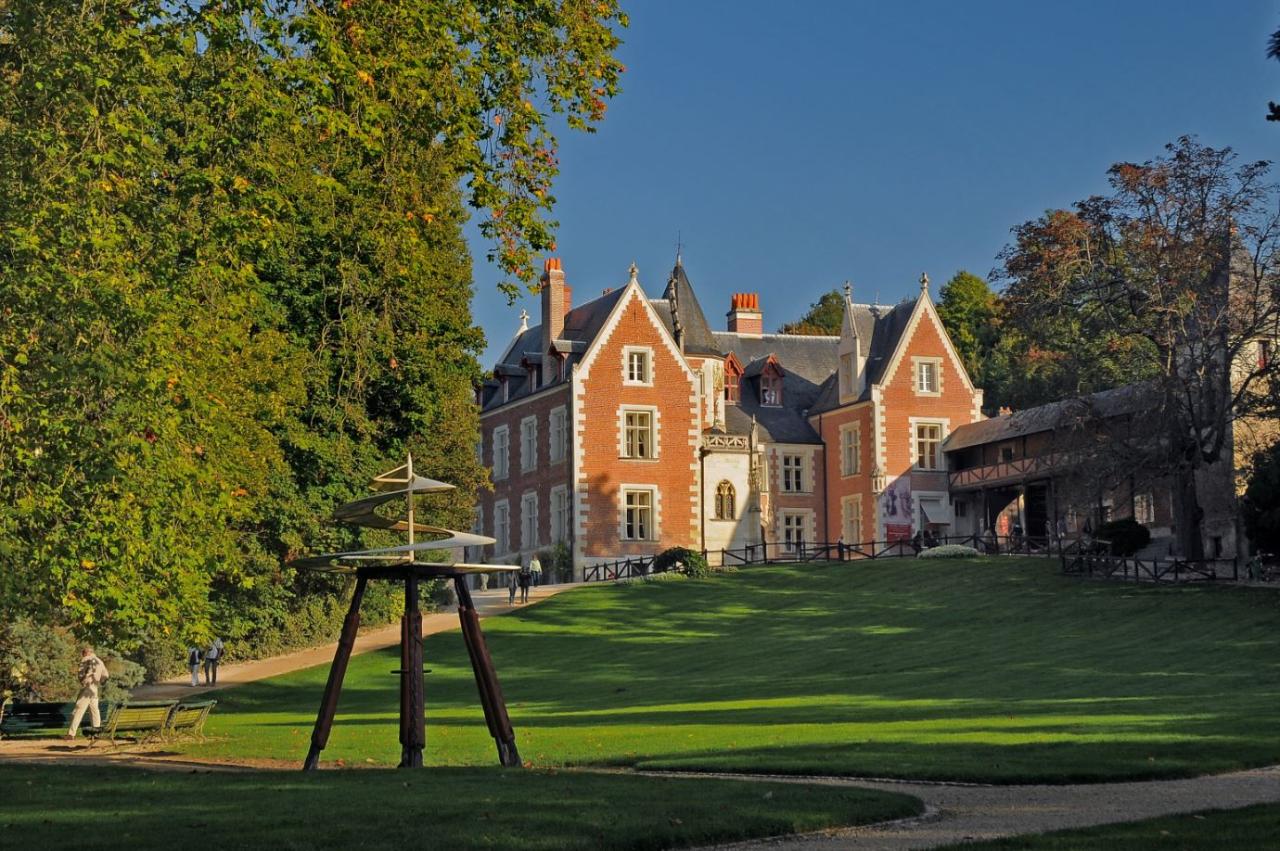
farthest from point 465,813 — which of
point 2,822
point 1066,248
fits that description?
point 1066,248

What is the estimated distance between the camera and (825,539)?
64.2 m

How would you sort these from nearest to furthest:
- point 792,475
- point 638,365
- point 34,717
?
point 34,717 → point 638,365 → point 792,475

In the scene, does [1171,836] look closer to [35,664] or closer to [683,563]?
[35,664]

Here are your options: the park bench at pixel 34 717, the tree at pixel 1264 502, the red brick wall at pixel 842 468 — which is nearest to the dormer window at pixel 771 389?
the red brick wall at pixel 842 468

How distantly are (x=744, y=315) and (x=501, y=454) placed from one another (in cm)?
1238

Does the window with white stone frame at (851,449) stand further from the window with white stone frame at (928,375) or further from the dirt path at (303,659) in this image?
the dirt path at (303,659)

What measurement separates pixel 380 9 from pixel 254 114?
1922mm

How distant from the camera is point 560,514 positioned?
194ft

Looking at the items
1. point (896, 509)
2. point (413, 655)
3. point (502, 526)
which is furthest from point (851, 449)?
point (413, 655)

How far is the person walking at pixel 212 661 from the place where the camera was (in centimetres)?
3875

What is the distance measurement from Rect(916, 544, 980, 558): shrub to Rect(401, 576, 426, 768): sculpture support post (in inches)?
1380

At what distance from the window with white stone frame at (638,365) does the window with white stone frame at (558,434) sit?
→ 2713 millimetres

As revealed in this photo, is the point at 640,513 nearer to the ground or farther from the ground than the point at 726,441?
nearer to the ground

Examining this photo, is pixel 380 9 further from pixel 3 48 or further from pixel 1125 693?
pixel 1125 693
